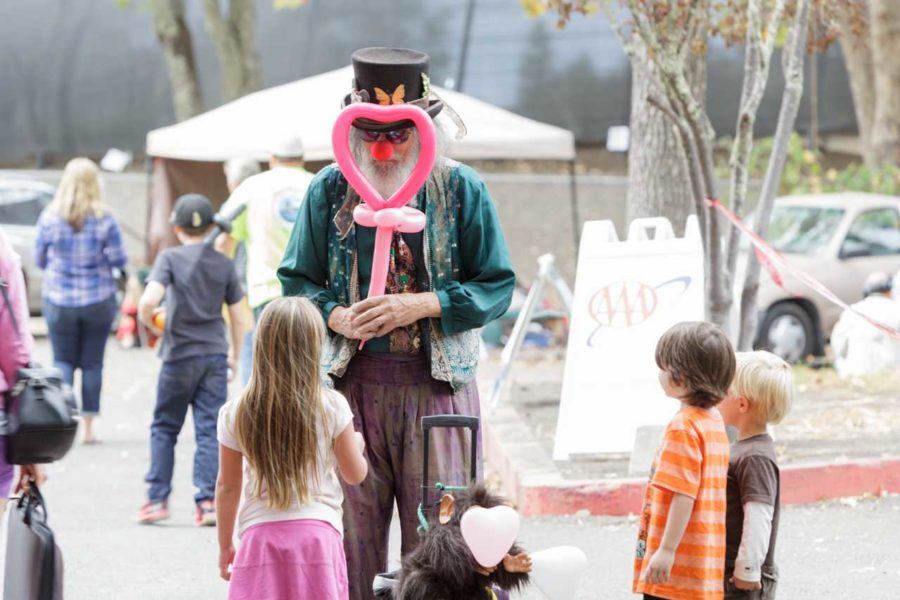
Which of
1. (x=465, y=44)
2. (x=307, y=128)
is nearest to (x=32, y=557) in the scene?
(x=307, y=128)

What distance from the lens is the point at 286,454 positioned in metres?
3.68

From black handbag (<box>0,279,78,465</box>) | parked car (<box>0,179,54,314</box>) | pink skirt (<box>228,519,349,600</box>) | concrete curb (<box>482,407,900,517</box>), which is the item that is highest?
black handbag (<box>0,279,78,465</box>)

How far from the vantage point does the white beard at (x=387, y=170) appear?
3.98 metres

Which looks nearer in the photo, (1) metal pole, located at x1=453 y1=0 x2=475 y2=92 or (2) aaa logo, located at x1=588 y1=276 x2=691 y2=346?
(2) aaa logo, located at x1=588 y1=276 x2=691 y2=346

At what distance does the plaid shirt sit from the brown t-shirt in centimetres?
578

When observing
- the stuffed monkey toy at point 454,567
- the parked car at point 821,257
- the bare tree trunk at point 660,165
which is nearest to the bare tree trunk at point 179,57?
the parked car at point 821,257

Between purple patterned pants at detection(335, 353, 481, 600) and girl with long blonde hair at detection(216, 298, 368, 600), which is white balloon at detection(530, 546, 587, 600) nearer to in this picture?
purple patterned pants at detection(335, 353, 481, 600)

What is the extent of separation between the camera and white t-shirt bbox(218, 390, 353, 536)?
372 centimetres

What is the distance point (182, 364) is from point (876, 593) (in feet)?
11.7

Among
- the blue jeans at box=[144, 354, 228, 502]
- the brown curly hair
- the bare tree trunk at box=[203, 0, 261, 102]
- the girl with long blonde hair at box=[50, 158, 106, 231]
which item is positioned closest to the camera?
the brown curly hair

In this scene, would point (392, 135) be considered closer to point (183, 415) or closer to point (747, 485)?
point (747, 485)

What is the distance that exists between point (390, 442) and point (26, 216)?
13.0 meters

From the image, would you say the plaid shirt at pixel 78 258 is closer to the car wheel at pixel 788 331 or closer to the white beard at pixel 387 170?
the white beard at pixel 387 170

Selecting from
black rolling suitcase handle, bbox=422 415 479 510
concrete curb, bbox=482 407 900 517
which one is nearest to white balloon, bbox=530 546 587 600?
black rolling suitcase handle, bbox=422 415 479 510
